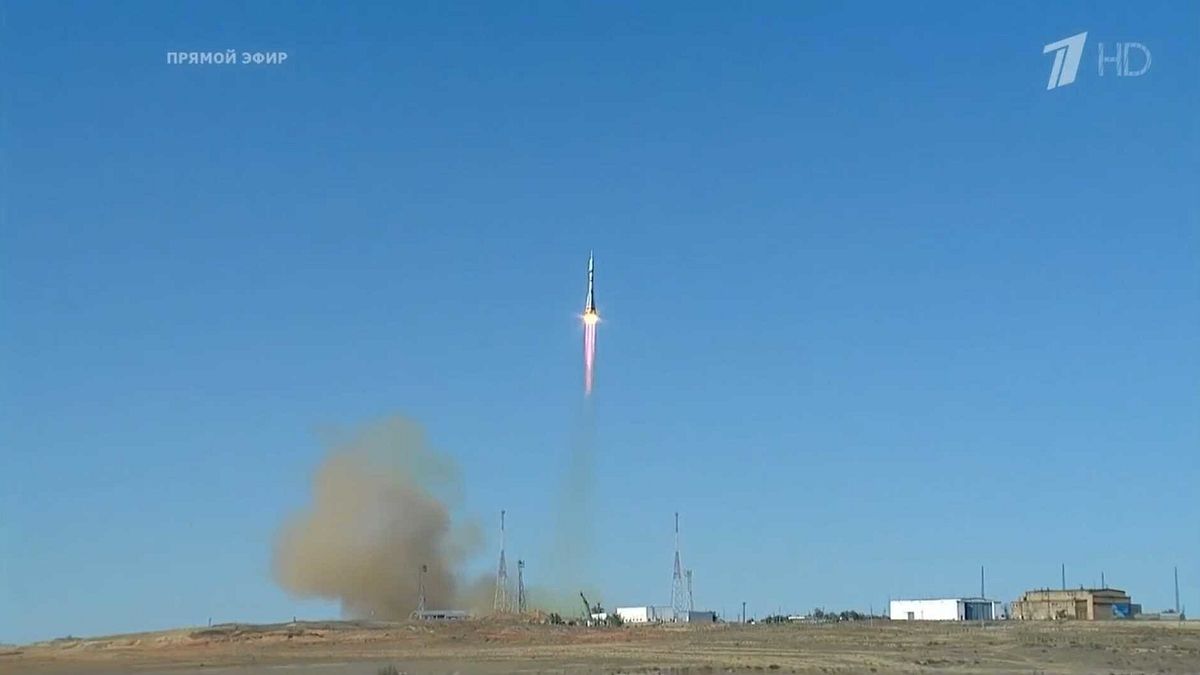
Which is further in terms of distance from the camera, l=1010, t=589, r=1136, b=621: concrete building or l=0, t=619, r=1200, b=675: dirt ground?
l=1010, t=589, r=1136, b=621: concrete building

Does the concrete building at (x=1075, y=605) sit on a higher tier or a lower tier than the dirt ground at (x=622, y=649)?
higher

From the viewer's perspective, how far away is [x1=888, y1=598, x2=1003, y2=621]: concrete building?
17075cm

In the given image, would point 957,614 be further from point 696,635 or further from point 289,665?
point 289,665

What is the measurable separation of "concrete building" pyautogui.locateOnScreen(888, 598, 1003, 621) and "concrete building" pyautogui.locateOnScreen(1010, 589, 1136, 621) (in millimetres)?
3936

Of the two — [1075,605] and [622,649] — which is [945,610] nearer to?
[1075,605]

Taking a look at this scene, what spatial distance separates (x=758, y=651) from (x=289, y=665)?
32742mm

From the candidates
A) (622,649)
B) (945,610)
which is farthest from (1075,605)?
(622,649)

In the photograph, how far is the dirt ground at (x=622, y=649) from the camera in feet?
308

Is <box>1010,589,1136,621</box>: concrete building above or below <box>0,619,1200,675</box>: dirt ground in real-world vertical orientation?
above

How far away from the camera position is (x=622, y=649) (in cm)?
11306

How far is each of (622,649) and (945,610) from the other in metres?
69.2

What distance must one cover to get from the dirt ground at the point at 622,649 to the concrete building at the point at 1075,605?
94.5ft

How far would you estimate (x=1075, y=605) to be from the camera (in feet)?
562

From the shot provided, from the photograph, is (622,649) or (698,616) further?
(698,616)
